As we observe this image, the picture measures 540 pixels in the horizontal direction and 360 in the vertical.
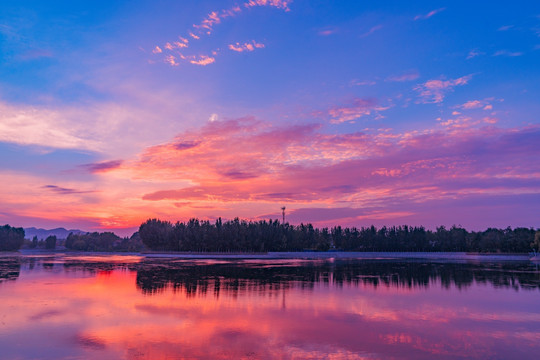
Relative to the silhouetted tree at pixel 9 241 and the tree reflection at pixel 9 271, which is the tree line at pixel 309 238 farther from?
the tree reflection at pixel 9 271

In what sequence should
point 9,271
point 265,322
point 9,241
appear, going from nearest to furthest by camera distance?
1. point 265,322
2. point 9,271
3. point 9,241

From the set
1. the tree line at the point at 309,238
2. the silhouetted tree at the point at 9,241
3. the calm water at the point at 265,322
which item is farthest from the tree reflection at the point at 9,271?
the silhouetted tree at the point at 9,241

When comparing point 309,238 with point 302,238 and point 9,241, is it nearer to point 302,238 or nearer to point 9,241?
point 302,238

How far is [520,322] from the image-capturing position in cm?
2225

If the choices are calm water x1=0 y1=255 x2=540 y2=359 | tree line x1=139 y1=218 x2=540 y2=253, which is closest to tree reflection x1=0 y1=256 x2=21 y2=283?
calm water x1=0 y1=255 x2=540 y2=359

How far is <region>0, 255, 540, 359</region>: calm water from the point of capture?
15930 millimetres

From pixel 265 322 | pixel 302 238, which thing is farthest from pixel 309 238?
pixel 265 322

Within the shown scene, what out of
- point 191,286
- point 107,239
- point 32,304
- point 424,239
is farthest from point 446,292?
point 107,239

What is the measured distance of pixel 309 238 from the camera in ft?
513

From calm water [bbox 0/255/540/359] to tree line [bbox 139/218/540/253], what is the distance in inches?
3832

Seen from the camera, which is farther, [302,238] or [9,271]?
[302,238]

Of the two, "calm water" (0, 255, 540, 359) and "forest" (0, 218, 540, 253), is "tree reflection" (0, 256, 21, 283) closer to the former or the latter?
"calm water" (0, 255, 540, 359)

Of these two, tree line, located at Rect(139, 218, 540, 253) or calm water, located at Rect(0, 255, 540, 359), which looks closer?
calm water, located at Rect(0, 255, 540, 359)

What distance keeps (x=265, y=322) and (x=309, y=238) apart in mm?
137275
